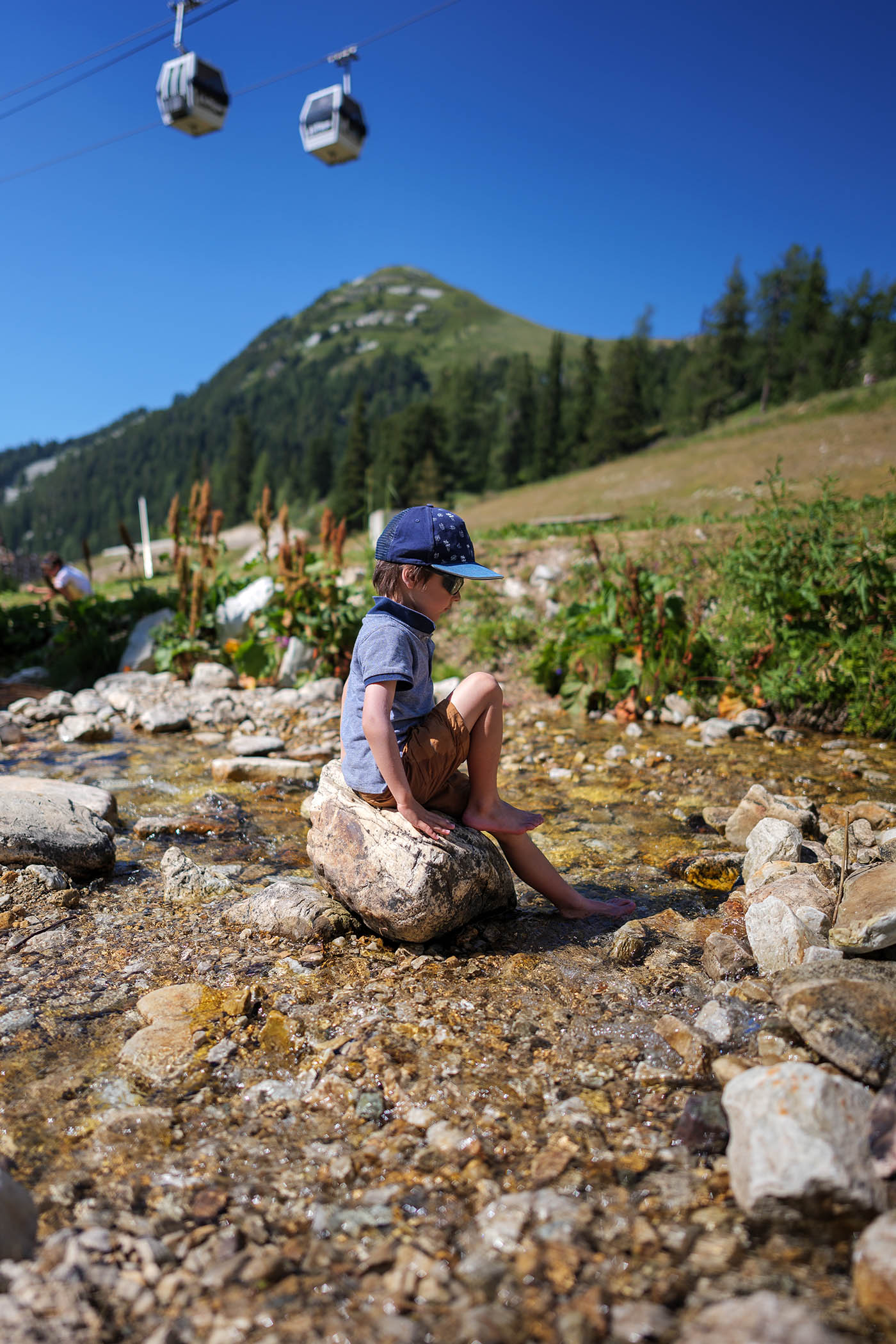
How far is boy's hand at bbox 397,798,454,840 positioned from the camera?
277 cm

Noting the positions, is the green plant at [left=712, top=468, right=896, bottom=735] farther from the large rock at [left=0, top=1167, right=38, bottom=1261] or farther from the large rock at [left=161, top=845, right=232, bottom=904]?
the large rock at [left=0, top=1167, right=38, bottom=1261]

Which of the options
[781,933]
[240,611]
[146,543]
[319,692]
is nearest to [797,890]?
[781,933]

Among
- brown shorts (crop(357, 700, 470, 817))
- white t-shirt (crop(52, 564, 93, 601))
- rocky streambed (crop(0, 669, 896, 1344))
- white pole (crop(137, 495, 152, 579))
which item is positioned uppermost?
white pole (crop(137, 495, 152, 579))

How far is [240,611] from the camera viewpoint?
851 cm

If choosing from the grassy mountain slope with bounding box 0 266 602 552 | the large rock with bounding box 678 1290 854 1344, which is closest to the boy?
the large rock with bounding box 678 1290 854 1344

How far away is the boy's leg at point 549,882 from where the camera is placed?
3.11 meters

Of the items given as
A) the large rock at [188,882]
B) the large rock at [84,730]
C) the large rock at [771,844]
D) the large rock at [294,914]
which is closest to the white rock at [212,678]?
the large rock at [84,730]

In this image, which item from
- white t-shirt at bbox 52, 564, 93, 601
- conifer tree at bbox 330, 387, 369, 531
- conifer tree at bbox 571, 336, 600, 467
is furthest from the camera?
conifer tree at bbox 571, 336, 600, 467

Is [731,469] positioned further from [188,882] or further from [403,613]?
[188,882]

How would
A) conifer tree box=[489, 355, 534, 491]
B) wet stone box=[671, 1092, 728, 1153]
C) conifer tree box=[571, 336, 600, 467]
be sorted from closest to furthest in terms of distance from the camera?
wet stone box=[671, 1092, 728, 1153]
conifer tree box=[571, 336, 600, 467]
conifer tree box=[489, 355, 534, 491]

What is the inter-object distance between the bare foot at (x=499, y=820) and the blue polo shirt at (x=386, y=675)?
40 centimetres

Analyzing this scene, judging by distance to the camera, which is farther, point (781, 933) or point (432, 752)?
point (432, 752)

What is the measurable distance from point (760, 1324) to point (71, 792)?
3762 mm

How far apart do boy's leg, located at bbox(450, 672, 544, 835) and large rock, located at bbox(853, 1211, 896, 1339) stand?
1707 millimetres
